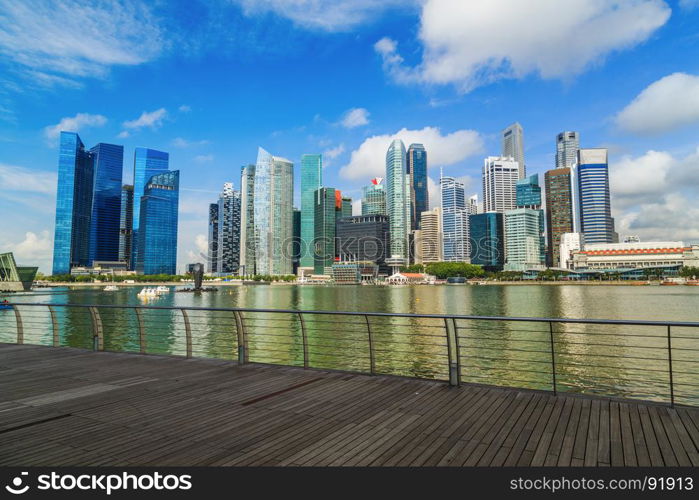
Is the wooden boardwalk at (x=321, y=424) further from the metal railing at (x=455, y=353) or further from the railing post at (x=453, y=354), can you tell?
the metal railing at (x=455, y=353)

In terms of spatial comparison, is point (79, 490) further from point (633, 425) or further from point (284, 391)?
point (633, 425)

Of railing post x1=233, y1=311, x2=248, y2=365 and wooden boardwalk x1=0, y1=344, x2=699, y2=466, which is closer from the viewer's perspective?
wooden boardwalk x1=0, y1=344, x2=699, y2=466

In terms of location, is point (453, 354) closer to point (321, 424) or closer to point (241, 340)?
point (321, 424)

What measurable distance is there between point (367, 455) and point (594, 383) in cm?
1634

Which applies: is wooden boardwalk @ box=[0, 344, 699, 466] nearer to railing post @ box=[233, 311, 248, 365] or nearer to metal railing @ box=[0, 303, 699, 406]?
metal railing @ box=[0, 303, 699, 406]

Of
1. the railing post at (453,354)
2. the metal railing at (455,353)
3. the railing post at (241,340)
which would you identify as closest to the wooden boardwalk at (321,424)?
the railing post at (453,354)

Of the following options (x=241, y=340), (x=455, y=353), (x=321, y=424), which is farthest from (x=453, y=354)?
(x=241, y=340)

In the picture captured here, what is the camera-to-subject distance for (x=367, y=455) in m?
4.09

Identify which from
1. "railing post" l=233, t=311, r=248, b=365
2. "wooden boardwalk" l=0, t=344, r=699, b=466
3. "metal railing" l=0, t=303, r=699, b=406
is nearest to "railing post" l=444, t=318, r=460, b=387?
"metal railing" l=0, t=303, r=699, b=406

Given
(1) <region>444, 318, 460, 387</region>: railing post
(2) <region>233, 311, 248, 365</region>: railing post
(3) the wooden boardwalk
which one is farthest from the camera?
(2) <region>233, 311, 248, 365</region>: railing post

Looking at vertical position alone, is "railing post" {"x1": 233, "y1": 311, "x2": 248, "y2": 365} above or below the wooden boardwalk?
above

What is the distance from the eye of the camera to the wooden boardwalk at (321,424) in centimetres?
406

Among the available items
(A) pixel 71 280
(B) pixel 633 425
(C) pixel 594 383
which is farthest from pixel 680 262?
(A) pixel 71 280

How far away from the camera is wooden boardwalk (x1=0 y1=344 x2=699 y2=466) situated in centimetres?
406
